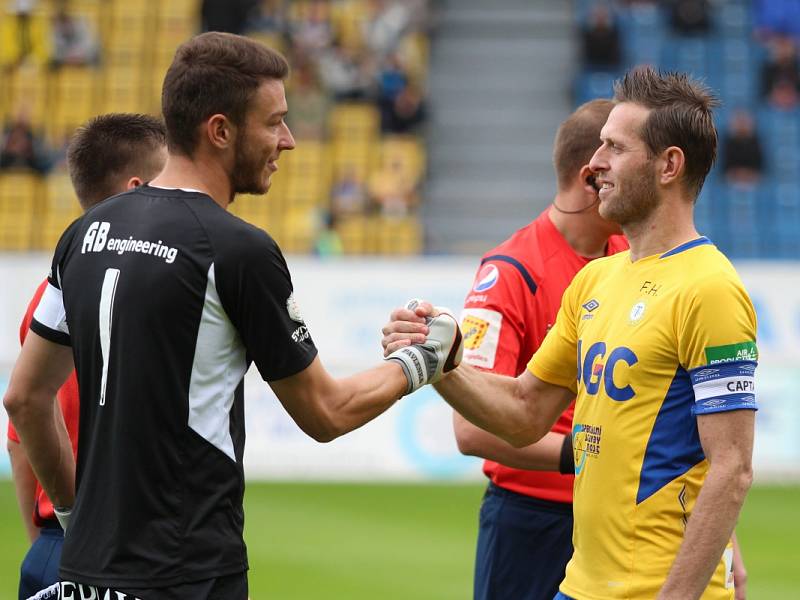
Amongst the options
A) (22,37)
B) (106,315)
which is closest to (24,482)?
(106,315)

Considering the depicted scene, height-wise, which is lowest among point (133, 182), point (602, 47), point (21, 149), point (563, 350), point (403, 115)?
point (563, 350)

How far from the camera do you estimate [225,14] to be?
61.6 feet

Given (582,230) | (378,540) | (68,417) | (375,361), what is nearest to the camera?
(68,417)

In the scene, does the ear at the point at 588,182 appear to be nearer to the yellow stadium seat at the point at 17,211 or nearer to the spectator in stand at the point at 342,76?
the yellow stadium seat at the point at 17,211

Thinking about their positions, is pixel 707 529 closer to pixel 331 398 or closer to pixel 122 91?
pixel 331 398

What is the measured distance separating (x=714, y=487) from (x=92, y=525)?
1600 mm

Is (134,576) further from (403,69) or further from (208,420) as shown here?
(403,69)

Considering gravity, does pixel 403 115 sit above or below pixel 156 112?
above

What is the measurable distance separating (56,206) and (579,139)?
13814mm

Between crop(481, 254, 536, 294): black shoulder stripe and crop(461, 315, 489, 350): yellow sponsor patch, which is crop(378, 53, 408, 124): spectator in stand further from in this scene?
crop(461, 315, 489, 350): yellow sponsor patch

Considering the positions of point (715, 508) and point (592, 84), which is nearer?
point (715, 508)

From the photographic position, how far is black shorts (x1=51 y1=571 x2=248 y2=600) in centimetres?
321

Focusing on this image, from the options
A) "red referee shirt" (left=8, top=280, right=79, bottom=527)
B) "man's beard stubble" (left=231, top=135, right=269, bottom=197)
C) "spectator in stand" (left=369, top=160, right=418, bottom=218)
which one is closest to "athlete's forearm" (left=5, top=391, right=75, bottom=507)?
"red referee shirt" (left=8, top=280, right=79, bottom=527)

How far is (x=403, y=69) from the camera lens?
1892 cm
